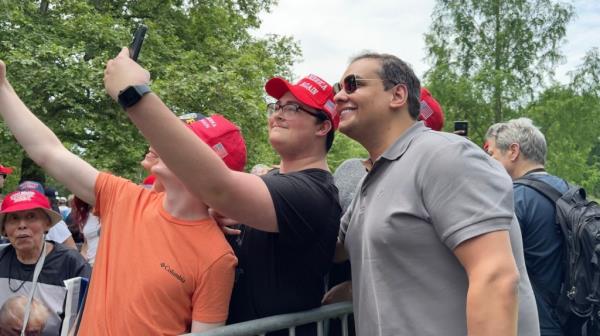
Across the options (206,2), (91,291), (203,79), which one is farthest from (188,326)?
(206,2)

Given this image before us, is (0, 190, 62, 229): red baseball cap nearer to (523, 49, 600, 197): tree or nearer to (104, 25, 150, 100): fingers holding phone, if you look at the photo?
(104, 25, 150, 100): fingers holding phone

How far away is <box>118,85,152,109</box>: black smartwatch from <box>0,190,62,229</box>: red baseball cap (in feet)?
8.03

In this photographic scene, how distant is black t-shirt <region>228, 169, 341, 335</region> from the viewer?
203 centimetres

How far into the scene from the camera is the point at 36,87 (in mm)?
13938

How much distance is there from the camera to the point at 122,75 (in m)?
1.75

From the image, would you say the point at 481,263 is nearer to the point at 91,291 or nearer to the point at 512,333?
the point at 512,333

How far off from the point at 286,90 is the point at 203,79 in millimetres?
12493

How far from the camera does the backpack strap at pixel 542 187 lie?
3668 mm

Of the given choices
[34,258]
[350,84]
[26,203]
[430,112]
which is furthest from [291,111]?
[26,203]

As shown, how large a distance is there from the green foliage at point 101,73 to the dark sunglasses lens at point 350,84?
12291 mm

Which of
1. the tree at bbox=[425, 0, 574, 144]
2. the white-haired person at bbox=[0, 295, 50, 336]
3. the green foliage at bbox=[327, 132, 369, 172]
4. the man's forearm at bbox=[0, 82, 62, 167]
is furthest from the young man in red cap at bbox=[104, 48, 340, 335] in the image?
the green foliage at bbox=[327, 132, 369, 172]

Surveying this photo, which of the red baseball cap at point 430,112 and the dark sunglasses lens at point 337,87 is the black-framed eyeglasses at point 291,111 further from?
the red baseball cap at point 430,112

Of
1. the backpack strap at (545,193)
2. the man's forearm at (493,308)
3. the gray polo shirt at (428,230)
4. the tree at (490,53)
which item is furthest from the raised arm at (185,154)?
the tree at (490,53)

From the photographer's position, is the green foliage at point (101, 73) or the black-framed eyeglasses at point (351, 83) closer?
the black-framed eyeglasses at point (351, 83)
